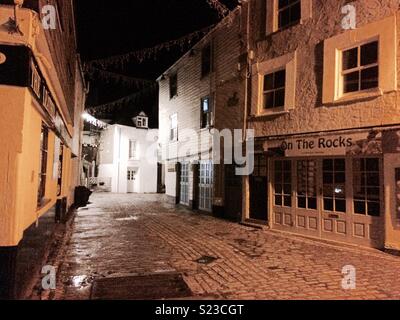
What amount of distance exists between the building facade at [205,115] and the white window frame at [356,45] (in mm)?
3845

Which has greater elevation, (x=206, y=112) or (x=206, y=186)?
(x=206, y=112)

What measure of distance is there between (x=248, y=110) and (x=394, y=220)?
6328mm

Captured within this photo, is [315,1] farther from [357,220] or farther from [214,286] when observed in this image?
[214,286]

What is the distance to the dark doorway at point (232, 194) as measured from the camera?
13070mm

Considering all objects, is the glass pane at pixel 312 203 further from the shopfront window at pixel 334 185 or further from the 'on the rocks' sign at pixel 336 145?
the 'on the rocks' sign at pixel 336 145

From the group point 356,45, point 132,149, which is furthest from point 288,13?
point 132,149

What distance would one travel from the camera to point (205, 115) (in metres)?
16.5

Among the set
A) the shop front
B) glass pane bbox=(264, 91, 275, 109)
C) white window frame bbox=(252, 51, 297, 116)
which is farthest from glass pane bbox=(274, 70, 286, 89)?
the shop front

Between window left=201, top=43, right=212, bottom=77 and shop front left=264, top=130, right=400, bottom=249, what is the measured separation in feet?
22.3

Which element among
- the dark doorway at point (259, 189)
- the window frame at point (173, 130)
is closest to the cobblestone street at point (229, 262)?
the dark doorway at point (259, 189)

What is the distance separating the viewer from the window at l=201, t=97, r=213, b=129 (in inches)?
621

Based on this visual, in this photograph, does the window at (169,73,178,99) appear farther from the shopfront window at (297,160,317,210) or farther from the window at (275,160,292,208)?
the shopfront window at (297,160,317,210)

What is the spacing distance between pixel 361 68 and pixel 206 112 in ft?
28.3

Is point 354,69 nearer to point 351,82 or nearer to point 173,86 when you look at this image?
point 351,82
